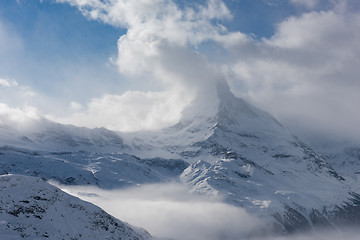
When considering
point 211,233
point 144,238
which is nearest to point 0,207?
point 144,238

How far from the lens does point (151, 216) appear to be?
646 feet

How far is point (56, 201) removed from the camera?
50719 mm

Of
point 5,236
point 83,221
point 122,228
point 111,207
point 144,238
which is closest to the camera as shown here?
point 5,236

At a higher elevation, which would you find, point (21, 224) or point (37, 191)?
point (37, 191)

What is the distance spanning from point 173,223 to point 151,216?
45.8ft

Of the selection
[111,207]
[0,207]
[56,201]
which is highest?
[111,207]

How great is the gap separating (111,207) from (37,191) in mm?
148698

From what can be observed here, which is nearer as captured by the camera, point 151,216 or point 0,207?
point 0,207

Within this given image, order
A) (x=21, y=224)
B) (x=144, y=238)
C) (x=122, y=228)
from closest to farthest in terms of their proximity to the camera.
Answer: (x=21, y=224), (x=122, y=228), (x=144, y=238)

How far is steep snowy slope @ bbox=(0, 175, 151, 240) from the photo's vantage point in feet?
133

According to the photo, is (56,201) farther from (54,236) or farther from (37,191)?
(54,236)

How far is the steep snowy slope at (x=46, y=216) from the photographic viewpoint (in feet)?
133

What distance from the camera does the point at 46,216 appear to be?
148 feet

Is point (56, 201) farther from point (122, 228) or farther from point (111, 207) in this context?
point (111, 207)
